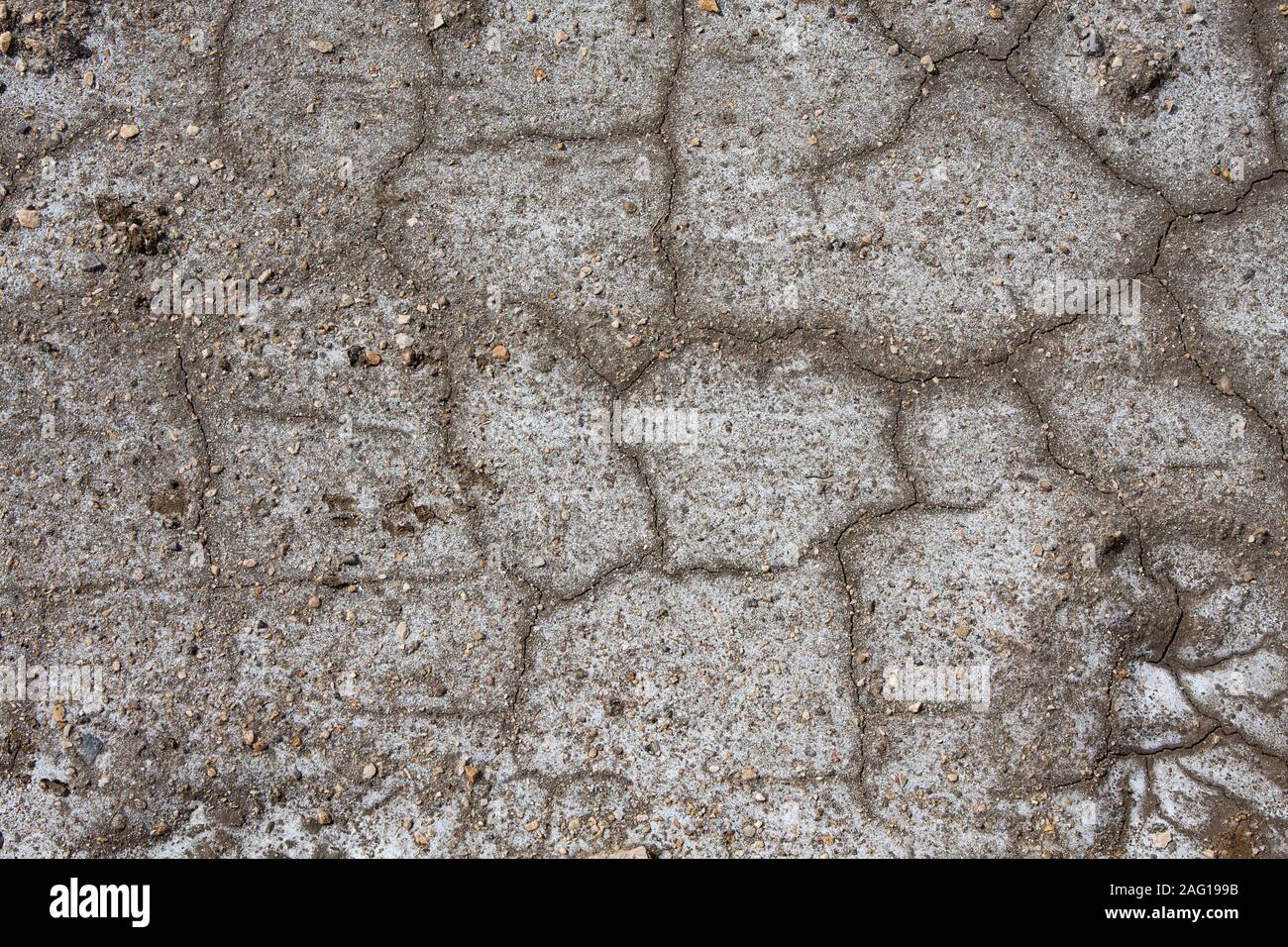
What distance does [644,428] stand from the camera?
8.25 feet

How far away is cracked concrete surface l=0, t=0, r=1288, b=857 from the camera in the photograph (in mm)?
2441

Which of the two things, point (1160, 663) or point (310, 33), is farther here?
point (310, 33)

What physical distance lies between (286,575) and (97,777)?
2.29 ft

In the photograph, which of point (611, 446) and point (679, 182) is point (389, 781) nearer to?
point (611, 446)

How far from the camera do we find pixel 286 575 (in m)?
2.50

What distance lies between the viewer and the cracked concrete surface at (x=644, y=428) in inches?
96.1

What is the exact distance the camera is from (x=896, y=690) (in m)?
2.45

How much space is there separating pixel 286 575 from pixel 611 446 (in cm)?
91

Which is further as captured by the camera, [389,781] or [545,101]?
[545,101]

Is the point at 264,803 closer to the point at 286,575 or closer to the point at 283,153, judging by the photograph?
the point at 286,575
